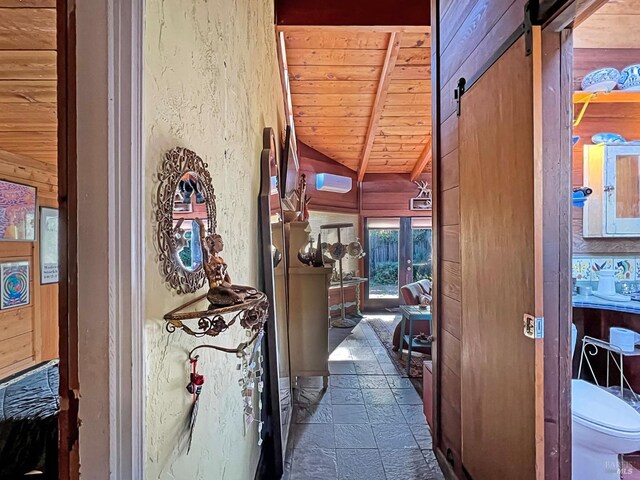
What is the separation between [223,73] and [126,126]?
782 mm

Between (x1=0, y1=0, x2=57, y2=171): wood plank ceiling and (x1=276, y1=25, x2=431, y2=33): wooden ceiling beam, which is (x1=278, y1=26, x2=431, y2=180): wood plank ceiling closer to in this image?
(x1=276, y1=25, x2=431, y2=33): wooden ceiling beam

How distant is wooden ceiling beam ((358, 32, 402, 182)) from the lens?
336cm

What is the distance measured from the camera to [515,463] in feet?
3.98

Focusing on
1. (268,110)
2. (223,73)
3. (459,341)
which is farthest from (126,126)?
(268,110)

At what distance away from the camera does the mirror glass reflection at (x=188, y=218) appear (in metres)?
0.79

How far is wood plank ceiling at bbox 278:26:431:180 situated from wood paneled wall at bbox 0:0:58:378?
2.00 m

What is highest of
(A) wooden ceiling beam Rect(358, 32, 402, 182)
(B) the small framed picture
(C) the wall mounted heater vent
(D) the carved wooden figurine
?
(A) wooden ceiling beam Rect(358, 32, 402, 182)

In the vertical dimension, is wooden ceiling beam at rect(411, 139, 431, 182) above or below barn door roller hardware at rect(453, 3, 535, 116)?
above

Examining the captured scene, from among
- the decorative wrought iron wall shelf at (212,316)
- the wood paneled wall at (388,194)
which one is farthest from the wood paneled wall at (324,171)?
the decorative wrought iron wall shelf at (212,316)

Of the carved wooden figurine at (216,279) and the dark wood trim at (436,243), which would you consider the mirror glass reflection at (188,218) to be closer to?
the carved wooden figurine at (216,279)

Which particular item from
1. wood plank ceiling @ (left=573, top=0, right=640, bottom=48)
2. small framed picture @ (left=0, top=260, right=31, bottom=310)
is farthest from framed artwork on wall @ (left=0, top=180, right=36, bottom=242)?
wood plank ceiling @ (left=573, top=0, right=640, bottom=48)

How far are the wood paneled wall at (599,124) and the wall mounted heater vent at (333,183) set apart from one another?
3639mm

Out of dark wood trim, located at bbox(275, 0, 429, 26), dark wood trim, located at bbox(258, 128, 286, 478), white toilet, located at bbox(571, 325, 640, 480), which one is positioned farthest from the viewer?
dark wood trim, located at bbox(275, 0, 429, 26)

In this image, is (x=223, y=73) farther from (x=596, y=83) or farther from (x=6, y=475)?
(x=596, y=83)
